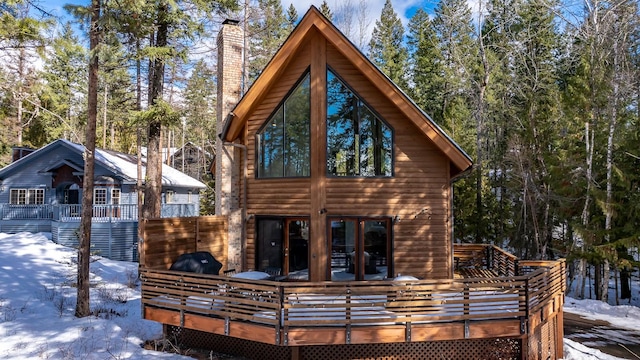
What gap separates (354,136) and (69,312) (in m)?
8.40

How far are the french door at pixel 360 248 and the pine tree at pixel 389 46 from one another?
65.4 ft

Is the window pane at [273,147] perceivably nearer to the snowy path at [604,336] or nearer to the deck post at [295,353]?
the deck post at [295,353]

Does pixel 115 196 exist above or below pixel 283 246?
above

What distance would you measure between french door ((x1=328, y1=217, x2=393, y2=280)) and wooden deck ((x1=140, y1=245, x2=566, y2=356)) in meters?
2.04

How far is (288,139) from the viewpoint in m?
9.91

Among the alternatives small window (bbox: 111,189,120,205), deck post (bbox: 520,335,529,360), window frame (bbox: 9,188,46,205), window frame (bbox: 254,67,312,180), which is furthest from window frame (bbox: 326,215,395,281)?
window frame (bbox: 9,188,46,205)

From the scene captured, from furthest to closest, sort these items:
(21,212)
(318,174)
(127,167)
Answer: (127,167)
(21,212)
(318,174)

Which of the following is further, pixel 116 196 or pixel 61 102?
pixel 61 102

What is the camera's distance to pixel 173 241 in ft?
31.6

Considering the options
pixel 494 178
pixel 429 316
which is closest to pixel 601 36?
pixel 494 178

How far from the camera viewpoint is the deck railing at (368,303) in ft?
22.6

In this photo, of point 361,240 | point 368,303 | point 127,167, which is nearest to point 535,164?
point 361,240

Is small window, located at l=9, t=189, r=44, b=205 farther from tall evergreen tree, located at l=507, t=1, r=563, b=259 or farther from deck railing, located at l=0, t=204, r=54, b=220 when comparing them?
tall evergreen tree, located at l=507, t=1, r=563, b=259

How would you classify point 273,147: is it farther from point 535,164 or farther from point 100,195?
point 100,195
